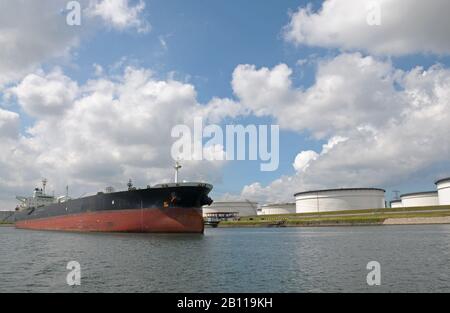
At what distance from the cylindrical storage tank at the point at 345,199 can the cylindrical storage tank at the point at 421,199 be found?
18222 millimetres

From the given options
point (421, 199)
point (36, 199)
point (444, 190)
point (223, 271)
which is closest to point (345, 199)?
point (444, 190)

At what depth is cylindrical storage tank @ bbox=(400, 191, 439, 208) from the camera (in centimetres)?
17700

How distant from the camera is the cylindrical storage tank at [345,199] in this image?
561 feet

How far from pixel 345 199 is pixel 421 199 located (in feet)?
133

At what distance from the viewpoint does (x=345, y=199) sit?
171750 millimetres

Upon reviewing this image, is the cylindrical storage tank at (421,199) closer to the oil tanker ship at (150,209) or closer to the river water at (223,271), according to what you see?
the oil tanker ship at (150,209)

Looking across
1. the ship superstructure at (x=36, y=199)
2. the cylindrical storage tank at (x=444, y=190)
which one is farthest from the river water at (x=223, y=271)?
the cylindrical storage tank at (x=444, y=190)

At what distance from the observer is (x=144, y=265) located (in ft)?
86.4

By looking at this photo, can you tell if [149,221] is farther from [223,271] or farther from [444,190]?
[444,190]

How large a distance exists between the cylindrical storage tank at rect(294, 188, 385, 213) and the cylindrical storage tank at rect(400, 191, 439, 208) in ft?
59.8

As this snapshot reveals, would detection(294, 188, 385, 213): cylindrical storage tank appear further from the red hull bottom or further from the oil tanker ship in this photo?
the red hull bottom
